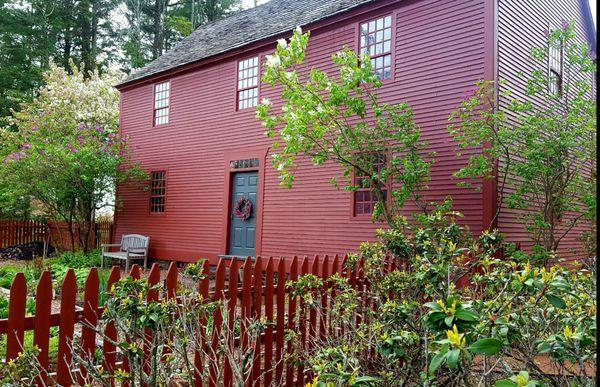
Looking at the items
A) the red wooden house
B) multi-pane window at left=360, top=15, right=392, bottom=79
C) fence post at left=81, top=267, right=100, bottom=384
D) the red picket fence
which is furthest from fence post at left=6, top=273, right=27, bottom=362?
multi-pane window at left=360, top=15, right=392, bottom=79

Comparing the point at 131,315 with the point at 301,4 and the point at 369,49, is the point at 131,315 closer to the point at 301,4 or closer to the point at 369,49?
the point at 369,49

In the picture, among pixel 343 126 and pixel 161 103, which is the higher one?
pixel 161 103

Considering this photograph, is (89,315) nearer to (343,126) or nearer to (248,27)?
(343,126)

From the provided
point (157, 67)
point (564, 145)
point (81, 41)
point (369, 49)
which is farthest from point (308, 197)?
point (81, 41)

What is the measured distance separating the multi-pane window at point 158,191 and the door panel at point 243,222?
3326mm

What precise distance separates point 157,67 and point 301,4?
5680mm

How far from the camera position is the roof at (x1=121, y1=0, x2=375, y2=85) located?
41.8 ft

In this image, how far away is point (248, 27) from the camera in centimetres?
1562

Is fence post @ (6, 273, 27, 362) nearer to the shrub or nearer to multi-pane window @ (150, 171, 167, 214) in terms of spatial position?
the shrub

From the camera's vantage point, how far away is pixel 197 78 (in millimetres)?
15211

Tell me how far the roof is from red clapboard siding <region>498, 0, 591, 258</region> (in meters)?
3.12

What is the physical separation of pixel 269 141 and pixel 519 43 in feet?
21.1

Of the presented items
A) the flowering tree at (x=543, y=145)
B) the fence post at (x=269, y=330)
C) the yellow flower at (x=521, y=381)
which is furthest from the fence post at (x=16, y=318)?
the flowering tree at (x=543, y=145)

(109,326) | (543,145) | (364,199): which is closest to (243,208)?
(364,199)
